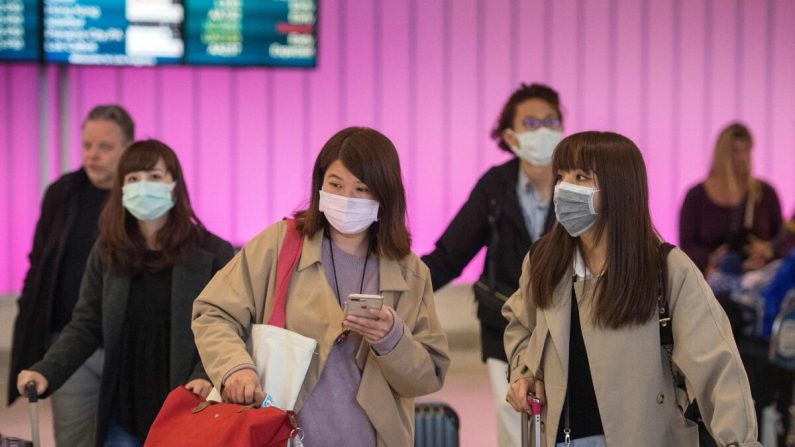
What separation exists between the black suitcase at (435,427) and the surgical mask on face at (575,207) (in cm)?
188

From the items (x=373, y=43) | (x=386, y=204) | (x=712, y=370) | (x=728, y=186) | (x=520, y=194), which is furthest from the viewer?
(x=373, y=43)

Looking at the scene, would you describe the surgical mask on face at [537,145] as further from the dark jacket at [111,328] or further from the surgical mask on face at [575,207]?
the surgical mask on face at [575,207]

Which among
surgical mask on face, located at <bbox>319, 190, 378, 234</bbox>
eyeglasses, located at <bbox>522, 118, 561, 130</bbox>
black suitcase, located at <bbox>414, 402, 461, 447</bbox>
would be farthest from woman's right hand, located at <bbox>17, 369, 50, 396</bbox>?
eyeglasses, located at <bbox>522, 118, 561, 130</bbox>

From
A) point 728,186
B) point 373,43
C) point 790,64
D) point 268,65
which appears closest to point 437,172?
point 373,43

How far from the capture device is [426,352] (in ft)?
10.1

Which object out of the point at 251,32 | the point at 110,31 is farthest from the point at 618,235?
the point at 110,31

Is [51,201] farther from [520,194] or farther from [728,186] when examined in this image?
[728,186]

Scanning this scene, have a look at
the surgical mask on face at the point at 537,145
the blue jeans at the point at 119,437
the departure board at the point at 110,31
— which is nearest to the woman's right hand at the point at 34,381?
the blue jeans at the point at 119,437

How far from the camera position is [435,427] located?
15.7 ft

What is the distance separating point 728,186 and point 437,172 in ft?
7.10

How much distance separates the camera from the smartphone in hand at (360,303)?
2.84 metres

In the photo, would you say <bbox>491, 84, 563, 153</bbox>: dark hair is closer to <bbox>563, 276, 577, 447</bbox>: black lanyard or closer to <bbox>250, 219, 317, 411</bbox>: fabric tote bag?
<bbox>563, 276, 577, 447</bbox>: black lanyard

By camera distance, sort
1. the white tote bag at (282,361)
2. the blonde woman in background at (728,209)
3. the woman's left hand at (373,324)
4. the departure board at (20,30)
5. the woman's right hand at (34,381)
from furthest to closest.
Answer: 1. the departure board at (20,30)
2. the blonde woman in background at (728,209)
3. the woman's right hand at (34,381)
4. the white tote bag at (282,361)
5. the woman's left hand at (373,324)

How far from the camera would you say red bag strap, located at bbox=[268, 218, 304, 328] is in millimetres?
3072
